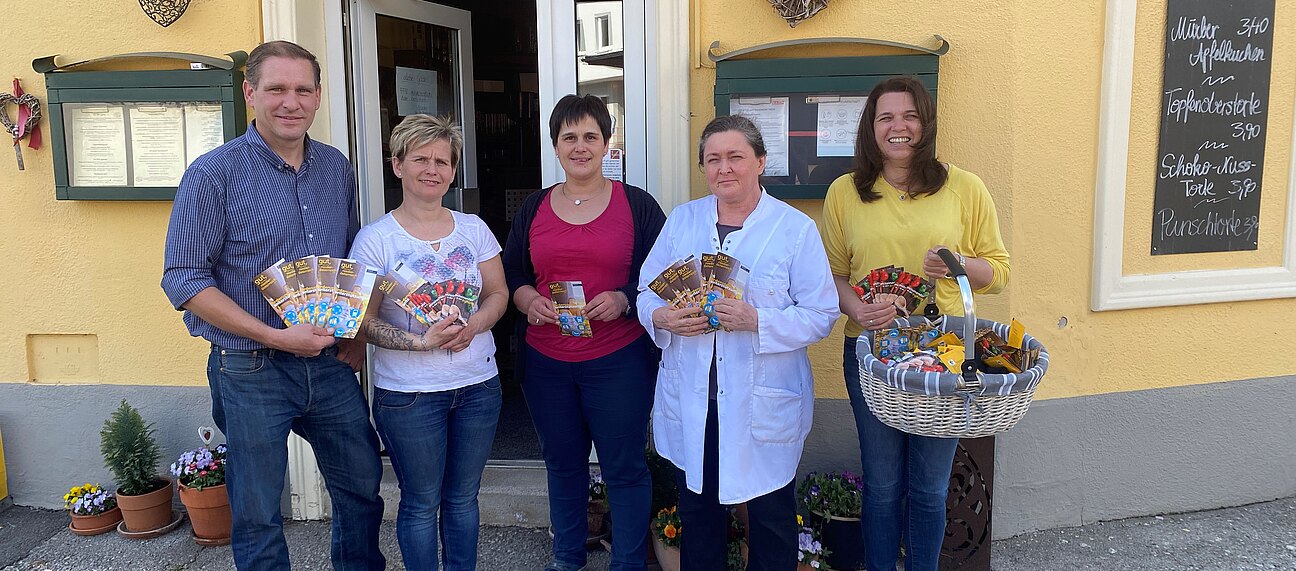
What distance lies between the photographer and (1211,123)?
3.87 metres

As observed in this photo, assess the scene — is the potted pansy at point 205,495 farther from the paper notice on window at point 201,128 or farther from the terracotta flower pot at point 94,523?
the paper notice on window at point 201,128

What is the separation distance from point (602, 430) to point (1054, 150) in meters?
2.33

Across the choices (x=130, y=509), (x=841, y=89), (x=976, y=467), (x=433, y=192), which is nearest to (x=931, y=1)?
(x=841, y=89)

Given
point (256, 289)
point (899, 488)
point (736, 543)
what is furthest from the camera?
point (736, 543)

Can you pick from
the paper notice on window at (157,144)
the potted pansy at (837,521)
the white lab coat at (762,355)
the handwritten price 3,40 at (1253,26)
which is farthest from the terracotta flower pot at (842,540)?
the paper notice on window at (157,144)

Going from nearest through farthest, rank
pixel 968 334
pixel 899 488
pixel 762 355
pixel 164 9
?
pixel 968 334, pixel 762 355, pixel 899 488, pixel 164 9

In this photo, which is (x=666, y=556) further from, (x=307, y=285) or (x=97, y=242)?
(x=97, y=242)

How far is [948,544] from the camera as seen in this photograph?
356 centimetres

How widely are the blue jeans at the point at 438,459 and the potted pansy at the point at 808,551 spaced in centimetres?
131

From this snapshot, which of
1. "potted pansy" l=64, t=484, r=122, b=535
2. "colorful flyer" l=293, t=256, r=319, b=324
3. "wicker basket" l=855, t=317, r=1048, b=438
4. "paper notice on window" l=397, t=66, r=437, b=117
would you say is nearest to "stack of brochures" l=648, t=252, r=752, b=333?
"wicker basket" l=855, t=317, r=1048, b=438

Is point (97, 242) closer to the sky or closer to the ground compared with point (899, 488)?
closer to the sky

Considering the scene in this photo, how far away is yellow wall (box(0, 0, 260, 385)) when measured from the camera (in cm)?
384

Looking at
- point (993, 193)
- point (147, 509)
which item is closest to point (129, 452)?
point (147, 509)

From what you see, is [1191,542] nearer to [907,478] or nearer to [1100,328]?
[1100,328]
